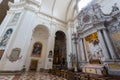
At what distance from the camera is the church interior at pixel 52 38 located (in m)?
5.49

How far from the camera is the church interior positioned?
5.49m

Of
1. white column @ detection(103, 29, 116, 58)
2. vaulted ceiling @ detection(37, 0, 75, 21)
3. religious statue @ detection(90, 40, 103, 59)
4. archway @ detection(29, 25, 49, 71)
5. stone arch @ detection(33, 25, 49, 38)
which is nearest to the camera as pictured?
white column @ detection(103, 29, 116, 58)

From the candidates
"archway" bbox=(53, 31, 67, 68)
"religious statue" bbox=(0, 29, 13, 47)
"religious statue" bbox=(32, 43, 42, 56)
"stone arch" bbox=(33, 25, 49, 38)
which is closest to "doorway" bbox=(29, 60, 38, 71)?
"religious statue" bbox=(32, 43, 42, 56)

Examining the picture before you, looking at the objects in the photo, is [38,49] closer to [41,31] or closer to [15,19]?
[41,31]

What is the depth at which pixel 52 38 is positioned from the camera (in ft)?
36.9

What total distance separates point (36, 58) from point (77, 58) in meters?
5.74

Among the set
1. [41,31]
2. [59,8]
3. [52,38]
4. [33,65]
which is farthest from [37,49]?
[59,8]

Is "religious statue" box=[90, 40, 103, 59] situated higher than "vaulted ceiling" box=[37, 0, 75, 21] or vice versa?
"vaulted ceiling" box=[37, 0, 75, 21]

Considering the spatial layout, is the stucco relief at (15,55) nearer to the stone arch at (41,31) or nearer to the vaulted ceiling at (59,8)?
the stone arch at (41,31)

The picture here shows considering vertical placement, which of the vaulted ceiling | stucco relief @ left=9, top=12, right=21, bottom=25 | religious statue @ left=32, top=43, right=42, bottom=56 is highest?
the vaulted ceiling

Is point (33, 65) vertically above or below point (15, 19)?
below

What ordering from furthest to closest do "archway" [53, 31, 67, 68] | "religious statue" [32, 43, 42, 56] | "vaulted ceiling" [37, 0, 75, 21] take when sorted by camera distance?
"archway" [53, 31, 67, 68]
"vaulted ceiling" [37, 0, 75, 21]
"religious statue" [32, 43, 42, 56]

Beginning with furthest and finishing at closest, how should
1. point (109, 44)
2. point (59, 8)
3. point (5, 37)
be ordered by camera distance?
point (59, 8), point (5, 37), point (109, 44)

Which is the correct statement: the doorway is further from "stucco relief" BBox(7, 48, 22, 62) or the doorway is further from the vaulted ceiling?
the vaulted ceiling
